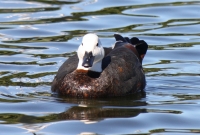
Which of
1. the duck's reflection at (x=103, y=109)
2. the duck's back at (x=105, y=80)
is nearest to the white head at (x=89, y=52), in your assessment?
the duck's back at (x=105, y=80)

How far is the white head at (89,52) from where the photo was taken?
38.1 ft

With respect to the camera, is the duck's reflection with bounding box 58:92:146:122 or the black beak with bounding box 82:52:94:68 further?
the black beak with bounding box 82:52:94:68

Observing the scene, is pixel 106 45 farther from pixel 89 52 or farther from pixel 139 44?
pixel 89 52

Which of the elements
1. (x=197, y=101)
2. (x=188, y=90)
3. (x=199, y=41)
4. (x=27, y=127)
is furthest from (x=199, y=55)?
(x=27, y=127)

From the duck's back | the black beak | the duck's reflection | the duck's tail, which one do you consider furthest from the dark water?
the black beak

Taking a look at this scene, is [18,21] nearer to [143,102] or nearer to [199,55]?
[199,55]

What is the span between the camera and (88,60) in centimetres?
1162

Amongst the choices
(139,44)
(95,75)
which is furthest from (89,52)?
(139,44)

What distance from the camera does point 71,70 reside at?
482 inches

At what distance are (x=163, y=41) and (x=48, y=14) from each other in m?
3.94

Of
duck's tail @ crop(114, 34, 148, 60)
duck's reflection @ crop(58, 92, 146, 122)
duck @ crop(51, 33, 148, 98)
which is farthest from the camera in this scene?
duck's tail @ crop(114, 34, 148, 60)

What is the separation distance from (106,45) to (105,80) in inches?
179

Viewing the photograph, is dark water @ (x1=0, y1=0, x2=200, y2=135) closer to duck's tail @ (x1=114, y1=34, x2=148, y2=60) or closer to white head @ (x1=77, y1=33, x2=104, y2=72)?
duck's tail @ (x1=114, y1=34, x2=148, y2=60)

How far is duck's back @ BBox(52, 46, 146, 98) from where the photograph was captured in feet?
39.2
